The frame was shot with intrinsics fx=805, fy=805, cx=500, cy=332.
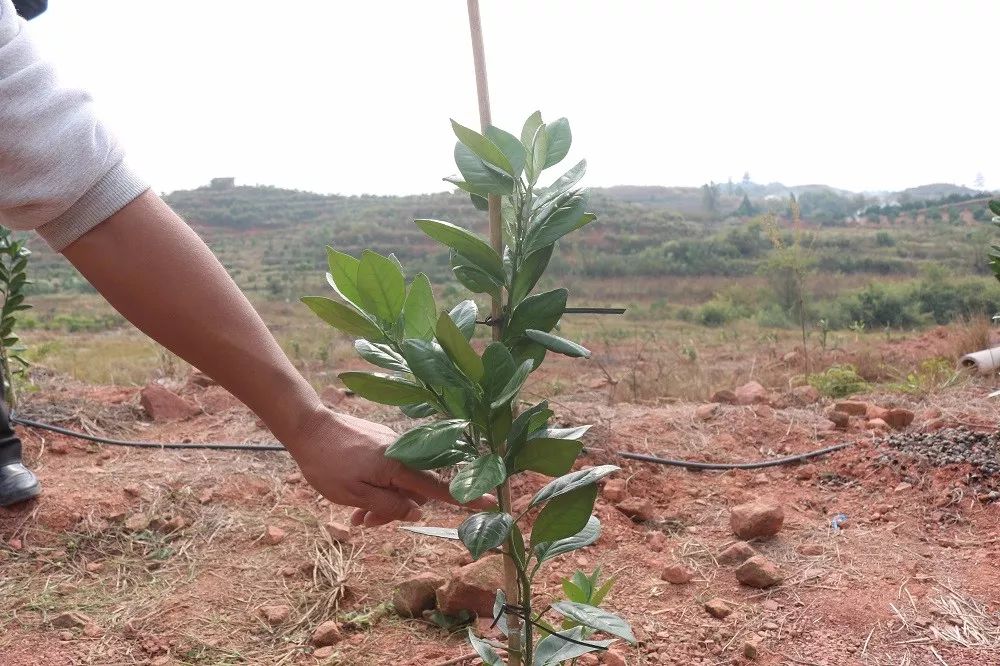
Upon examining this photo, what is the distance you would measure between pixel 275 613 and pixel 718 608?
1110 millimetres

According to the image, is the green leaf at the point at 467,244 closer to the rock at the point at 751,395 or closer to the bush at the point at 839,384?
the rock at the point at 751,395

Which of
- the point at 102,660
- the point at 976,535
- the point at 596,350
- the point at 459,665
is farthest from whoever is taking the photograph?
the point at 596,350

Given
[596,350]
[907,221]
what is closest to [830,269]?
[907,221]

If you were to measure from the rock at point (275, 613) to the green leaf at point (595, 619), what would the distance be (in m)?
1.26

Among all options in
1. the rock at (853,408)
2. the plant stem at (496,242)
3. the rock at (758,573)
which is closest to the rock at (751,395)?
the rock at (853,408)

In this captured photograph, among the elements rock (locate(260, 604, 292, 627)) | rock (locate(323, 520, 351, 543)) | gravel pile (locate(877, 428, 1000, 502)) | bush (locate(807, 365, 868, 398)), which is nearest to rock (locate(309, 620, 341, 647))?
rock (locate(260, 604, 292, 627))

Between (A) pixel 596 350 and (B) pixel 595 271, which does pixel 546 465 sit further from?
(B) pixel 595 271

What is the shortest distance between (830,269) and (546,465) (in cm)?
1329

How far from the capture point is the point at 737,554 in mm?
2170

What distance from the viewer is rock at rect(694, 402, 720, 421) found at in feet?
11.5

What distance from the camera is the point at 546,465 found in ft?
3.31

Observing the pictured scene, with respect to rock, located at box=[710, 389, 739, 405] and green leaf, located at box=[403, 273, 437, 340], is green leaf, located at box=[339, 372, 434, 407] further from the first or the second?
rock, located at box=[710, 389, 739, 405]

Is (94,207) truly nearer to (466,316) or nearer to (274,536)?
(466,316)

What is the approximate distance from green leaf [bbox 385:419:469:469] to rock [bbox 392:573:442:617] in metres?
1.11
